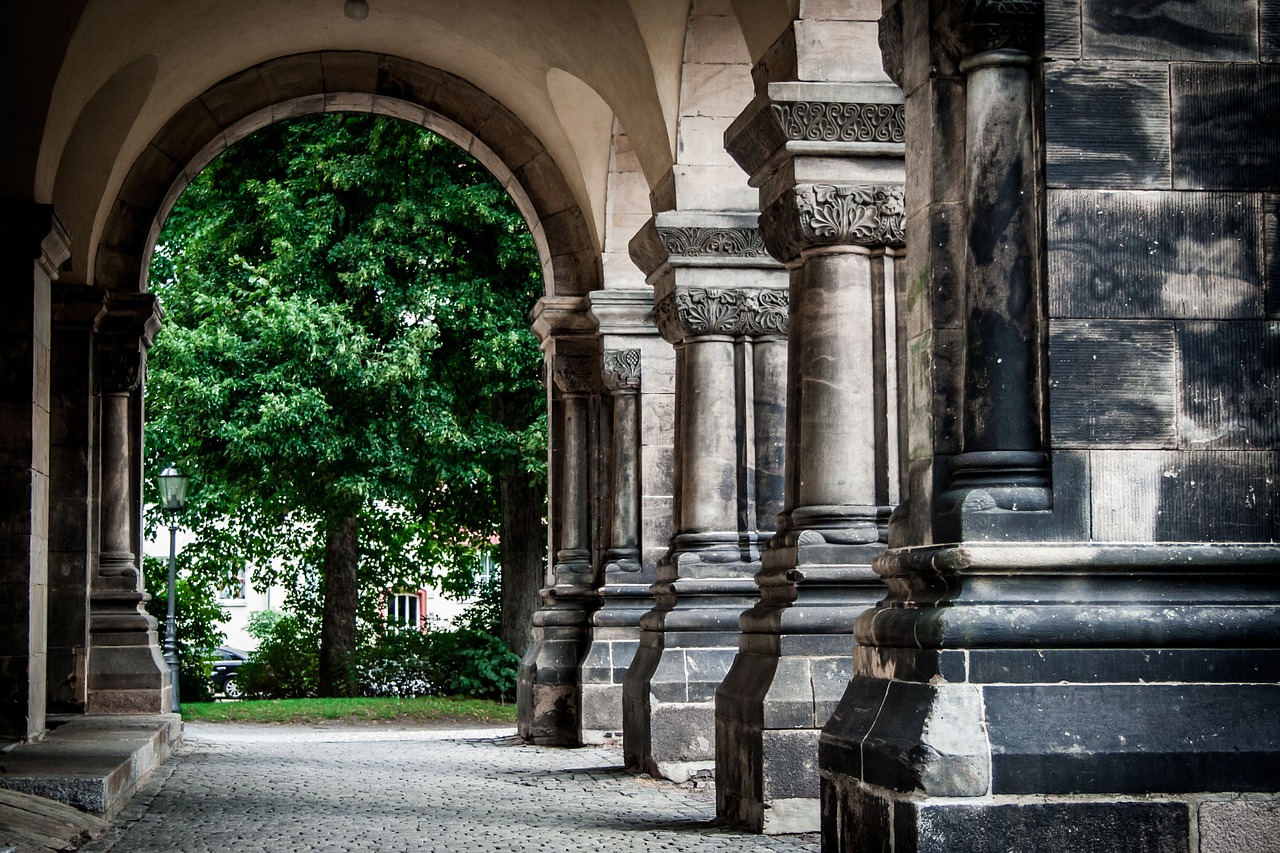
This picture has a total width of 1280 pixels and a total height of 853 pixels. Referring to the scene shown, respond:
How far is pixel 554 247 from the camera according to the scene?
15500 millimetres

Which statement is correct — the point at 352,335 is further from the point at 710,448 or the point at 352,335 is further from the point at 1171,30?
the point at 1171,30

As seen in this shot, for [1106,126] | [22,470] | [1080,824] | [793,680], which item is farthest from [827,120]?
[22,470]

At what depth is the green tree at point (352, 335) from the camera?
21.5 meters

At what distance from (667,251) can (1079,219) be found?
607 cm

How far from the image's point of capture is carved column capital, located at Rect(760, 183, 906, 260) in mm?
8406

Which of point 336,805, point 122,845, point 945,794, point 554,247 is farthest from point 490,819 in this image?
point 554,247

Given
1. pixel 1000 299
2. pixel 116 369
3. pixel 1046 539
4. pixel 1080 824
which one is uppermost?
pixel 116 369

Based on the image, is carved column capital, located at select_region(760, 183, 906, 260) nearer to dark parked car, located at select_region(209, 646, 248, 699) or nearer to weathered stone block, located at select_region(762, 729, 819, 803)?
weathered stone block, located at select_region(762, 729, 819, 803)

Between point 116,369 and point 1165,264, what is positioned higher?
point 116,369

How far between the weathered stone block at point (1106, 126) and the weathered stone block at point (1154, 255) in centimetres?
6

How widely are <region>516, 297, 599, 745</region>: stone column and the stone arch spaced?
0.50 metres

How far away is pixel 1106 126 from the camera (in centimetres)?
516

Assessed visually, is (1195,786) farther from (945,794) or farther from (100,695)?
(100,695)

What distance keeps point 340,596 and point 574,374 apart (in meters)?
9.66
